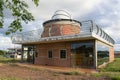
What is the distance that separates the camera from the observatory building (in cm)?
1917

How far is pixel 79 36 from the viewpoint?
1855 centimetres

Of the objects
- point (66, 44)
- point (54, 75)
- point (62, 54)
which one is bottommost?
point (54, 75)

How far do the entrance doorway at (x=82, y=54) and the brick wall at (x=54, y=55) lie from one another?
2.82 ft

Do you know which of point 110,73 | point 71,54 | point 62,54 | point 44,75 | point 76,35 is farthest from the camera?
point 62,54

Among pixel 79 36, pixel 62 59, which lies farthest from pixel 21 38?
pixel 79 36

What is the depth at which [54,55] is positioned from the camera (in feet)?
77.5

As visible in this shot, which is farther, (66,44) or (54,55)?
(54,55)

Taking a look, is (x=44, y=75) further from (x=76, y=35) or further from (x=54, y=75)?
(x=76, y=35)

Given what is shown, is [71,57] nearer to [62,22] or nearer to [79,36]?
[79,36]

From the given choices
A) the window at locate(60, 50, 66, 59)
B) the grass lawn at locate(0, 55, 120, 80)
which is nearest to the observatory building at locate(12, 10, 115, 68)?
the window at locate(60, 50, 66, 59)

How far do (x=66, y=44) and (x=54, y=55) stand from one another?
2.62 m

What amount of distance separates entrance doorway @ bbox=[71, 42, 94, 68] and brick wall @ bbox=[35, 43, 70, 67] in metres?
0.86

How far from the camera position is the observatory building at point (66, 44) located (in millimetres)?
19172

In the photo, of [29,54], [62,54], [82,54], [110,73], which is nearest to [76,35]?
[82,54]
